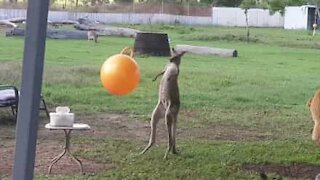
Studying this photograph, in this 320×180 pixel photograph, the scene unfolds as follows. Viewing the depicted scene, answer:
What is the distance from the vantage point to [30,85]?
2.89 meters

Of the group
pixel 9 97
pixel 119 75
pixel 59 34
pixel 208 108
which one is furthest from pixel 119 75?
pixel 59 34

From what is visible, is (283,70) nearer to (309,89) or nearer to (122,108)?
(309,89)

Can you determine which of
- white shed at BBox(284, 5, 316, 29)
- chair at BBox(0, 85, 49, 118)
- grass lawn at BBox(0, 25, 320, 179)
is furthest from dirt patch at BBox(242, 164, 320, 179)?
white shed at BBox(284, 5, 316, 29)

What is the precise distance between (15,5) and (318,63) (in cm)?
2256

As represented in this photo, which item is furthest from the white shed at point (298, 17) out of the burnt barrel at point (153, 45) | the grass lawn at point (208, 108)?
the burnt barrel at point (153, 45)

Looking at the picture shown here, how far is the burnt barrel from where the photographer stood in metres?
20.4

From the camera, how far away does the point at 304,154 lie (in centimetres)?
816

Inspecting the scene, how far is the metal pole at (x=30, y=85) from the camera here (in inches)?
113

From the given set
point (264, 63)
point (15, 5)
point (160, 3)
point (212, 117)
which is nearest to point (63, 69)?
point (212, 117)

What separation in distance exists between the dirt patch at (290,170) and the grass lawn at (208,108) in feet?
0.29

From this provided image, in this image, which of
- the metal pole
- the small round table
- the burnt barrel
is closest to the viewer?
the metal pole

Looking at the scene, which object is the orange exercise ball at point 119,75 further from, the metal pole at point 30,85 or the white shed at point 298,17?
the white shed at point 298,17

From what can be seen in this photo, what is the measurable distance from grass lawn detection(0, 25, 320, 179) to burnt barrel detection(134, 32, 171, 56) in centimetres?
68

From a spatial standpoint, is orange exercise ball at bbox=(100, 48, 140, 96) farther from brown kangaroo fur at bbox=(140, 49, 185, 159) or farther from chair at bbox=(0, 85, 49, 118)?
chair at bbox=(0, 85, 49, 118)
